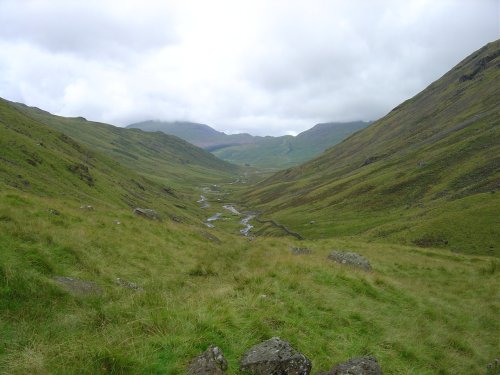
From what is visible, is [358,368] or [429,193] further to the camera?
[429,193]

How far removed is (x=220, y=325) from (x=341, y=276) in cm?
970

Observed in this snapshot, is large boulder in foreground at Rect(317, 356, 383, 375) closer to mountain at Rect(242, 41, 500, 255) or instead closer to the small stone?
the small stone

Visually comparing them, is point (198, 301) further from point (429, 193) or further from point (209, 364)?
point (429, 193)

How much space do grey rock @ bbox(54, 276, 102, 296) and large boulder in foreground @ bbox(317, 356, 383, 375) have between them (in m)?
8.16

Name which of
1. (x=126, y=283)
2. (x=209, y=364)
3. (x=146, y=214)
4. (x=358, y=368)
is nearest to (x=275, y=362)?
(x=209, y=364)

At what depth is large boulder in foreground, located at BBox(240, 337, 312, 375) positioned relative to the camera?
25.3ft

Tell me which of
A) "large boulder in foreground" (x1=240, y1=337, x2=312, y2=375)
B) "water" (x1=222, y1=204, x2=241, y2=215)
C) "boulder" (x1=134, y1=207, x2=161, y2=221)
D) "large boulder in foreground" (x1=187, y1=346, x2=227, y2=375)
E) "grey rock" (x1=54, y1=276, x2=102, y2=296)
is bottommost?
"water" (x1=222, y1=204, x2=241, y2=215)

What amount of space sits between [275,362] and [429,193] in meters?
97.0

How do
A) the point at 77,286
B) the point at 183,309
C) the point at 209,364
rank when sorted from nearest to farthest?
the point at 209,364 → the point at 183,309 → the point at 77,286

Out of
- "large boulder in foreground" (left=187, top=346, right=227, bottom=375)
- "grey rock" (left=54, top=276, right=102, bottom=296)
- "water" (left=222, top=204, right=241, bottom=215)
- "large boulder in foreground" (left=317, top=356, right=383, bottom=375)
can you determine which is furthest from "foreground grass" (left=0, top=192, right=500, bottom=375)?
"water" (left=222, top=204, right=241, bottom=215)

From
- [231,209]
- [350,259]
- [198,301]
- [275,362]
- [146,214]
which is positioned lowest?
[231,209]

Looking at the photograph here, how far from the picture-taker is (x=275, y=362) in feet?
25.4

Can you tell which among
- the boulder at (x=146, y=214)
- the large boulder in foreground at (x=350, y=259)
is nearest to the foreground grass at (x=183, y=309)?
the large boulder in foreground at (x=350, y=259)

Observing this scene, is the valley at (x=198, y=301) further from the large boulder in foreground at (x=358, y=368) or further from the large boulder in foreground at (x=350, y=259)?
the large boulder in foreground at (x=358, y=368)
